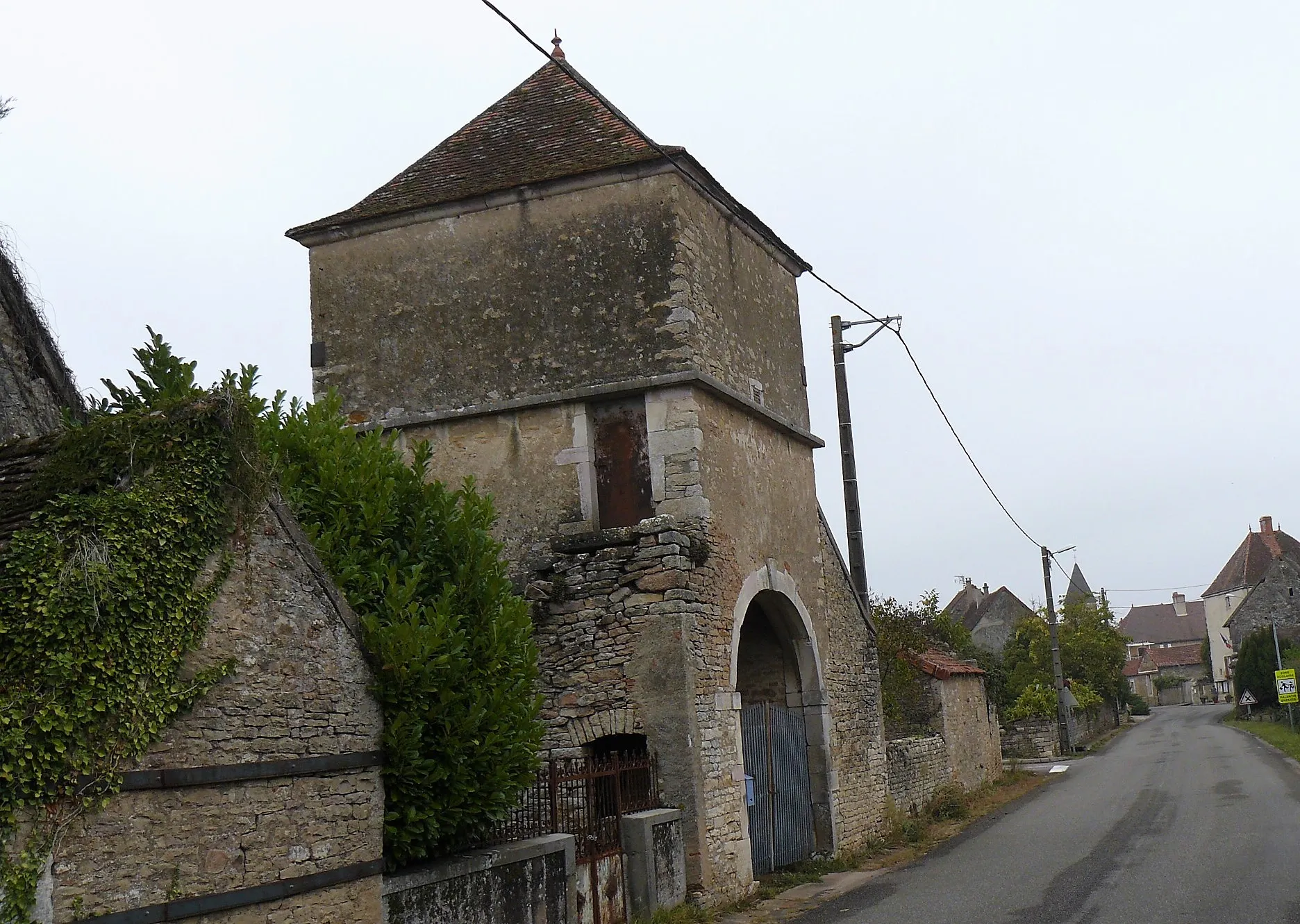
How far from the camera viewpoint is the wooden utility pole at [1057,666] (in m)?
32.4

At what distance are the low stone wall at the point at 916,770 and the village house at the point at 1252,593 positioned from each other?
163ft

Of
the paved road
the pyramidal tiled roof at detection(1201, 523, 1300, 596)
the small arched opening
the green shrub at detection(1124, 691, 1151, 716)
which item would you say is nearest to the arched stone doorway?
the small arched opening

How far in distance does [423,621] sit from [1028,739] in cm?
2910

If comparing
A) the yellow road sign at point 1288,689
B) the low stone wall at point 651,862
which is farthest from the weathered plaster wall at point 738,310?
the yellow road sign at point 1288,689

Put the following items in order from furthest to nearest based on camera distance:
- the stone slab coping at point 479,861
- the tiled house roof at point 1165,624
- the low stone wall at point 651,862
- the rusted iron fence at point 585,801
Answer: the tiled house roof at point 1165,624 < the low stone wall at point 651,862 < the rusted iron fence at point 585,801 < the stone slab coping at point 479,861

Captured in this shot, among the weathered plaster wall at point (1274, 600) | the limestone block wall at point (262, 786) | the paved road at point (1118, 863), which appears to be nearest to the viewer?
the limestone block wall at point (262, 786)

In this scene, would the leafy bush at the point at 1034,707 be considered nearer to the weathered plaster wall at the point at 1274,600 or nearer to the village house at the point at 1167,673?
the weathered plaster wall at the point at 1274,600

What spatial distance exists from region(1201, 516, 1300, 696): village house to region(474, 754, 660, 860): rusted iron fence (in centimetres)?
5982

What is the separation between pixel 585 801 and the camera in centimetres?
974

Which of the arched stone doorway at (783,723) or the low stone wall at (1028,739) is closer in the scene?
the arched stone doorway at (783,723)

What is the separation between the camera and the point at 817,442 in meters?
15.1

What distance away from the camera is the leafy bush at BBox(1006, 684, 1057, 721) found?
33719mm

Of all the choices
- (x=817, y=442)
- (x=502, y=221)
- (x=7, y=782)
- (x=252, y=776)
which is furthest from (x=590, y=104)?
(x=7, y=782)

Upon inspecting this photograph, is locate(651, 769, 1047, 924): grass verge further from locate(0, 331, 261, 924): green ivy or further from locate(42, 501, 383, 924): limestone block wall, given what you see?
locate(0, 331, 261, 924): green ivy
